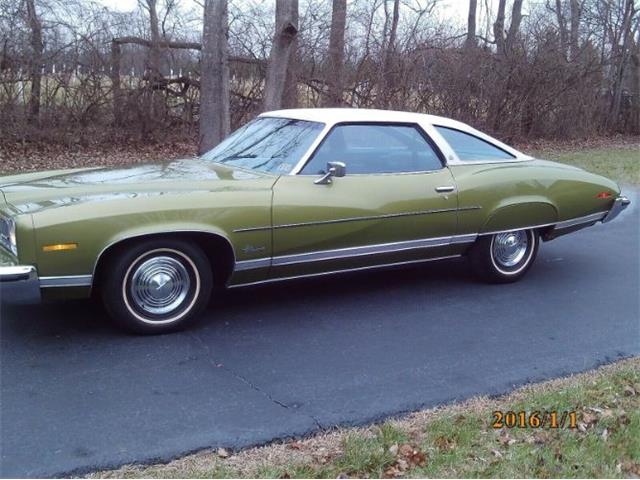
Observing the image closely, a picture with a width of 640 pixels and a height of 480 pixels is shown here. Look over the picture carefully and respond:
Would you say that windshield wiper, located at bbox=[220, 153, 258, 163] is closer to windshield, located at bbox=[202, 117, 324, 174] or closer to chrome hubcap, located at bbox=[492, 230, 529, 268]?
windshield, located at bbox=[202, 117, 324, 174]

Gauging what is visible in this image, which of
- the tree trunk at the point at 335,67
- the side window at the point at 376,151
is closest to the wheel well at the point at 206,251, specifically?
the side window at the point at 376,151

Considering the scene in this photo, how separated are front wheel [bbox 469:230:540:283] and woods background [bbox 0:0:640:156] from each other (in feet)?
25.6

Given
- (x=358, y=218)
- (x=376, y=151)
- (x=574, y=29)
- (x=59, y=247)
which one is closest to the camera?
(x=59, y=247)

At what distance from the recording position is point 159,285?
15.3 feet

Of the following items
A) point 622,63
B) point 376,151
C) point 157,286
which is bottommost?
point 157,286

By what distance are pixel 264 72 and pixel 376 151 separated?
38.1 ft

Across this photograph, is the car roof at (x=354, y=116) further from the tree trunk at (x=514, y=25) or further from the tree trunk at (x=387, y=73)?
the tree trunk at (x=514, y=25)

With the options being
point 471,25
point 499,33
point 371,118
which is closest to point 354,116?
point 371,118

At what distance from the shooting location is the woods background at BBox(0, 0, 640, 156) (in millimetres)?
13898

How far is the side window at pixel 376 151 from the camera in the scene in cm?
540

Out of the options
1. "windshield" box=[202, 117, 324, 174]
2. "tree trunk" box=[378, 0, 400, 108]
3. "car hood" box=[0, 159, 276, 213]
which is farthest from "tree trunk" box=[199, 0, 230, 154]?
"car hood" box=[0, 159, 276, 213]

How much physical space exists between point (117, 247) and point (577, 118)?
734 inches

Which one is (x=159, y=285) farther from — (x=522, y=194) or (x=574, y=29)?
(x=574, y=29)

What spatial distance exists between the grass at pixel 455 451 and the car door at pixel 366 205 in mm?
1677
